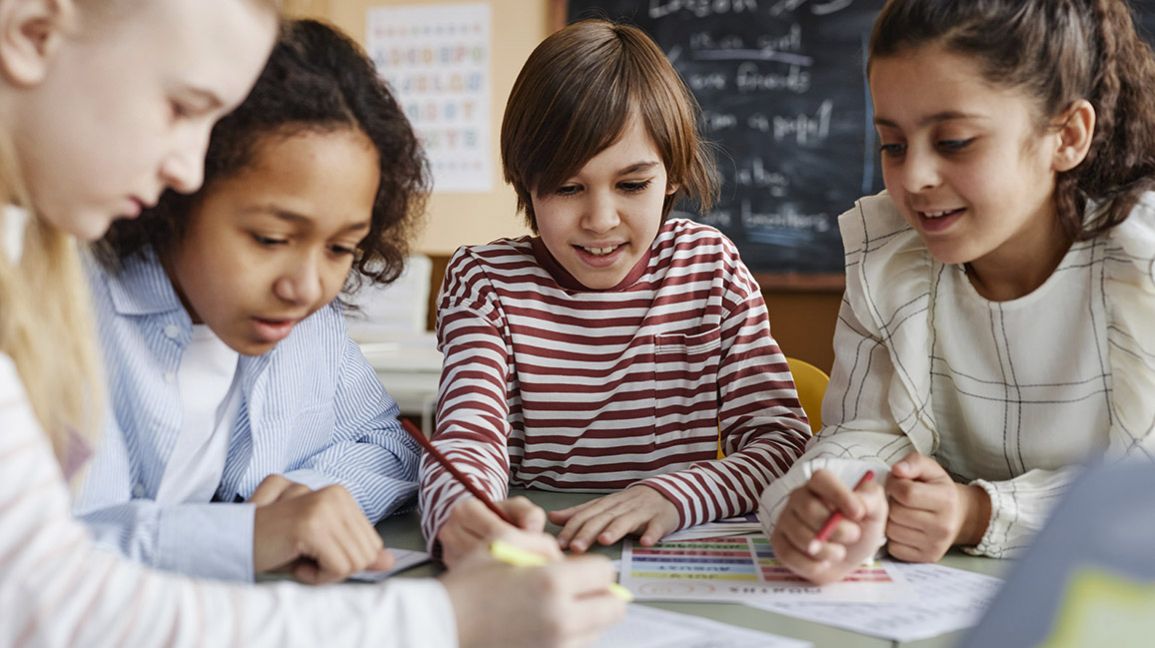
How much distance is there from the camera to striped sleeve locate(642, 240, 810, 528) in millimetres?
1161

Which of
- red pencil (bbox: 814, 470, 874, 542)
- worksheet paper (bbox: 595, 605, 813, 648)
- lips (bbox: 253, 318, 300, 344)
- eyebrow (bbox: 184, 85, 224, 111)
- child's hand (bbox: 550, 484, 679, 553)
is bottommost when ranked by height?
child's hand (bbox: 550, 484, 679, 553)

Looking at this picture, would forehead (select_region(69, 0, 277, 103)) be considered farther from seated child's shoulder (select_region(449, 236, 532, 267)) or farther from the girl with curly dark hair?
seated child's shoulder (select_region(449, 236, 532, 267))

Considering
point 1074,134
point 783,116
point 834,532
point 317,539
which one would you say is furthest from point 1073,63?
point 783,116

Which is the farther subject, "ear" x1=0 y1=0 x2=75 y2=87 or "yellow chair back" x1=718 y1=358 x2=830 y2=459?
"yellow chair back" x1=718 y1=358 x2=830 y2=459

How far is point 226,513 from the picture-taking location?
92cm

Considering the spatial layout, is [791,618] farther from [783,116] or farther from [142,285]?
[783,116]

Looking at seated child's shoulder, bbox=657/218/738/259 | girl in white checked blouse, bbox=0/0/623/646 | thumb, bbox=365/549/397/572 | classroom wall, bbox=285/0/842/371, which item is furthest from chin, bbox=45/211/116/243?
classroom wall, bbox=285/0/842/371

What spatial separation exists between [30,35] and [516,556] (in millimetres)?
412

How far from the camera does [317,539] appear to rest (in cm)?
88

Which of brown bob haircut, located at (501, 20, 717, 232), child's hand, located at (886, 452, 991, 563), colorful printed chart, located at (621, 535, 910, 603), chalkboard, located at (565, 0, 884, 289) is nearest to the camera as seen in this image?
colorful printed chart, located at (621, 535, 910, 603)

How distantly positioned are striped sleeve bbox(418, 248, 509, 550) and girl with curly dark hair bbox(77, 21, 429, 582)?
0.28 feet

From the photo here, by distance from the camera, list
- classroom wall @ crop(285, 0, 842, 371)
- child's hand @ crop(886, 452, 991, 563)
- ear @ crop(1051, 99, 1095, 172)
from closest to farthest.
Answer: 1. child's hand @ crop(886, 452, 991, 563)
2. ear @ crop(1051, 99, 1095, 172)
3. classroom wall @ crop(285, 0, 842, 371)

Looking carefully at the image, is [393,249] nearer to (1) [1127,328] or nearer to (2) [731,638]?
(2) [731,638]

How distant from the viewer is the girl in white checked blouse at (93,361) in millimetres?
532
